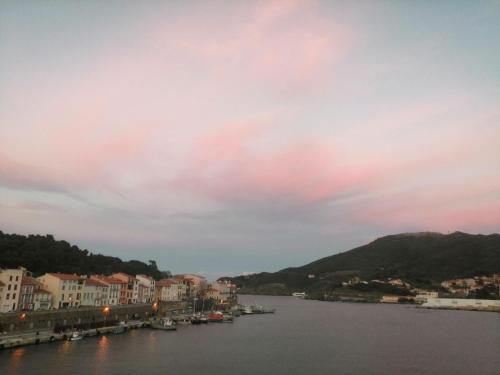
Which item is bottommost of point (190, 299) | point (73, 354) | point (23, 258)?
point (73, 354)

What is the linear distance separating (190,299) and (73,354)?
2679 inches

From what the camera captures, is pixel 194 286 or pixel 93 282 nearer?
pixel 93 282

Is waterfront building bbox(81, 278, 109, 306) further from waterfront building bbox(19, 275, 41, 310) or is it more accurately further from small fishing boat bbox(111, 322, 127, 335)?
waterfront building bbox(19, 275, 41, 310)

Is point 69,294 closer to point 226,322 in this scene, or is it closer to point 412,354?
point 226,322

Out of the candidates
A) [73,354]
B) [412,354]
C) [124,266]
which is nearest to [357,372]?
[412,354]

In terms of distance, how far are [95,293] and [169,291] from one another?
30.6 m

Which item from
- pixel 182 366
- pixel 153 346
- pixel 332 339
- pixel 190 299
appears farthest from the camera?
pixel 190 299

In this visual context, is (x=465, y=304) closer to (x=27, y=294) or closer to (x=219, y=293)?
(x=219, y=293)

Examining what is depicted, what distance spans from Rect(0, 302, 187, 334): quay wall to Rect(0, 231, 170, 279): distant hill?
1697cm

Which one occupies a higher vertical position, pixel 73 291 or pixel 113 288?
pixel 113 288

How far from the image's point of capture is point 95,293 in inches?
2749

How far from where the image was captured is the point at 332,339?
62.8 m

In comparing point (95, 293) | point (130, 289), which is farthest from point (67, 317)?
point (130, 289)

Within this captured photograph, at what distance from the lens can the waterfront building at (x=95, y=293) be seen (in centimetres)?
6731
